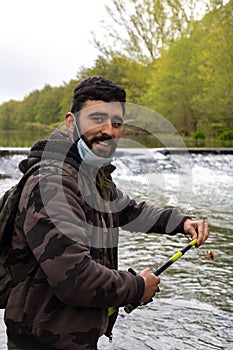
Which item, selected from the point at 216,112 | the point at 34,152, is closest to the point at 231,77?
the point at 216,112

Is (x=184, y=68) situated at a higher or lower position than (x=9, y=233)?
higher

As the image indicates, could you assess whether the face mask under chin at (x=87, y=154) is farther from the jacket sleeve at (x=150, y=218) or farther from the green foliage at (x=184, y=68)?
the green foliage at (x=184, y=68)

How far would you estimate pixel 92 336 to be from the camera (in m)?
1.77

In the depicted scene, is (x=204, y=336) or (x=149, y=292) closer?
(x=149, y=292)

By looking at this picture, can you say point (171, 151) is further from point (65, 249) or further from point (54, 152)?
point (65, 249)

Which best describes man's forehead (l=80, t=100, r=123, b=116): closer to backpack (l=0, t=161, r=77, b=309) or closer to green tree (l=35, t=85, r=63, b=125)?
backpack (l=0, t=161, r=77, b=309)

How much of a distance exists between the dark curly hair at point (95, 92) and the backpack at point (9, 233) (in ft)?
0.94

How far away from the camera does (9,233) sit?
5.87 ft

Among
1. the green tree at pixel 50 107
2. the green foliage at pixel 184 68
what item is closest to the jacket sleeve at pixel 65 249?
the green foliage at pixel 184 68

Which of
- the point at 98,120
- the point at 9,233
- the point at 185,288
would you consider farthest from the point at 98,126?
the point at 185,288

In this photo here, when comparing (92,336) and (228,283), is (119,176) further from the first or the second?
(92,336)

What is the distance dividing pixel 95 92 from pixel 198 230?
782mm

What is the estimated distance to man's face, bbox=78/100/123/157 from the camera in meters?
1.88

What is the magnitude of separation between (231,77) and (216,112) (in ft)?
7.51
